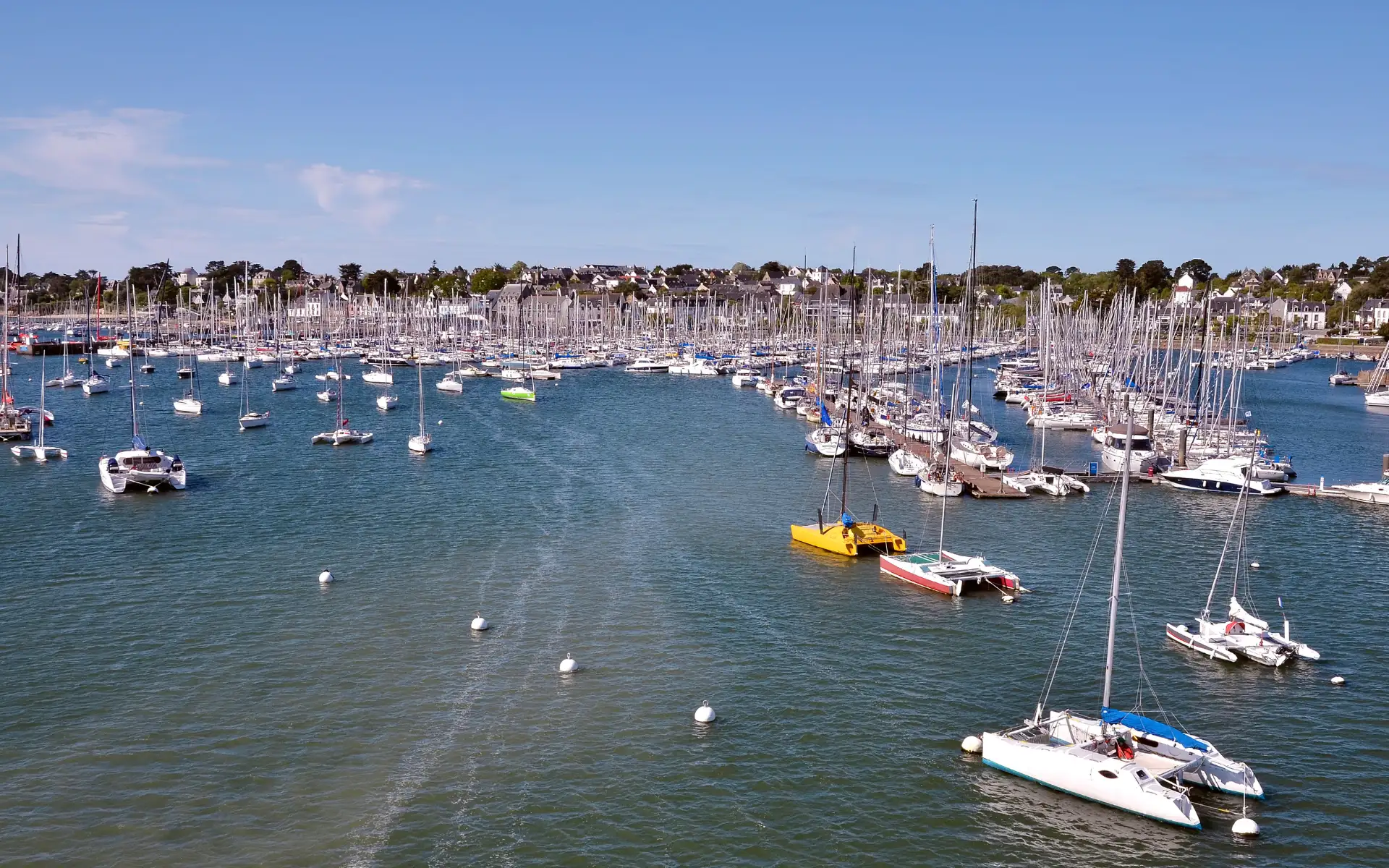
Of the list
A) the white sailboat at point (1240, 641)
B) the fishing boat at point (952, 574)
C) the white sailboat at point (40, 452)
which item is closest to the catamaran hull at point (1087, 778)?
the white sailboat at point (1240, 641)

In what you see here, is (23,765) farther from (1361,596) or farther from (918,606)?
(1361,596)

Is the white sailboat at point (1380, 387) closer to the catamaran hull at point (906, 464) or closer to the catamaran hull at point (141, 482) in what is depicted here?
the catamaran hull at point (906, 464)

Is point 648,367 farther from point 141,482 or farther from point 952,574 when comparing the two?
point 952,574

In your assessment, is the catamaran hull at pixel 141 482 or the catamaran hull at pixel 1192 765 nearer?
the catamaran hull at pixel 1192 765

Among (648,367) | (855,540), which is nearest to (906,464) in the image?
(855,540)

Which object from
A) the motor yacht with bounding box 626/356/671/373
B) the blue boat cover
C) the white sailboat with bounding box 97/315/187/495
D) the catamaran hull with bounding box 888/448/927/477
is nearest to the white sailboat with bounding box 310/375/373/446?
the white sailboat with bounding box 97/315/187/495

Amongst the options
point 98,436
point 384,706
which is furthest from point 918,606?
point 98,436
